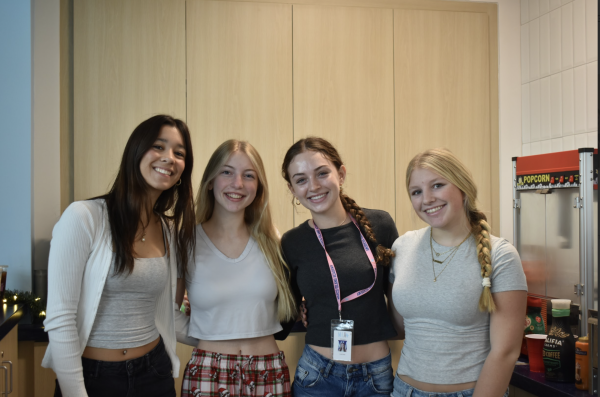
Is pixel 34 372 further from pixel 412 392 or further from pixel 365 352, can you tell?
pixel 412 392

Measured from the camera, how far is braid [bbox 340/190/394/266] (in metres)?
1.92

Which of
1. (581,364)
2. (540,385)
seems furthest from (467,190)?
(540,385)

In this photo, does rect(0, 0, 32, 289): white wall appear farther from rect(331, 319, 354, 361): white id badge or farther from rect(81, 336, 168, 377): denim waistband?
rect(331, 319, 354, 361): white id badge

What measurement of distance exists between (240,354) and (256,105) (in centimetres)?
225

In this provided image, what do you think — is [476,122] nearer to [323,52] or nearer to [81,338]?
[323,52]

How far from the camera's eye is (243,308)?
202 centimetres

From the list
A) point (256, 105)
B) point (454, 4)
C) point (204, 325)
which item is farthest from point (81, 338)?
point (454, 4)

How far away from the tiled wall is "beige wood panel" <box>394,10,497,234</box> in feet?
0.97

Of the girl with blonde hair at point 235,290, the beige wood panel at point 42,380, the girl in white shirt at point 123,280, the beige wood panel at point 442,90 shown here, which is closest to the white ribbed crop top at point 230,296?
the girl with blonde hair at point 235,290

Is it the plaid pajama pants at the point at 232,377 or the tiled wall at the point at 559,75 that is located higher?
the tiled wall at the point at 559,75

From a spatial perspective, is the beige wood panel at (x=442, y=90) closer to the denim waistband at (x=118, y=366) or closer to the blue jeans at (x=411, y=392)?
the blue jeans at (x=411, y=392)

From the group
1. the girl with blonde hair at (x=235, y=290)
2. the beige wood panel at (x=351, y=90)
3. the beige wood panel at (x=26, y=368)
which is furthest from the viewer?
the beige wood panel at (x=351, y=90)

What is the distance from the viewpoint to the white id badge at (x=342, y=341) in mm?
1844

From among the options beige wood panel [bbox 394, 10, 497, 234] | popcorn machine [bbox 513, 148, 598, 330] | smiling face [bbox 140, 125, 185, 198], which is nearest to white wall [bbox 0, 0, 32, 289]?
smiling face [bbox 140, 125, 185, 198]
